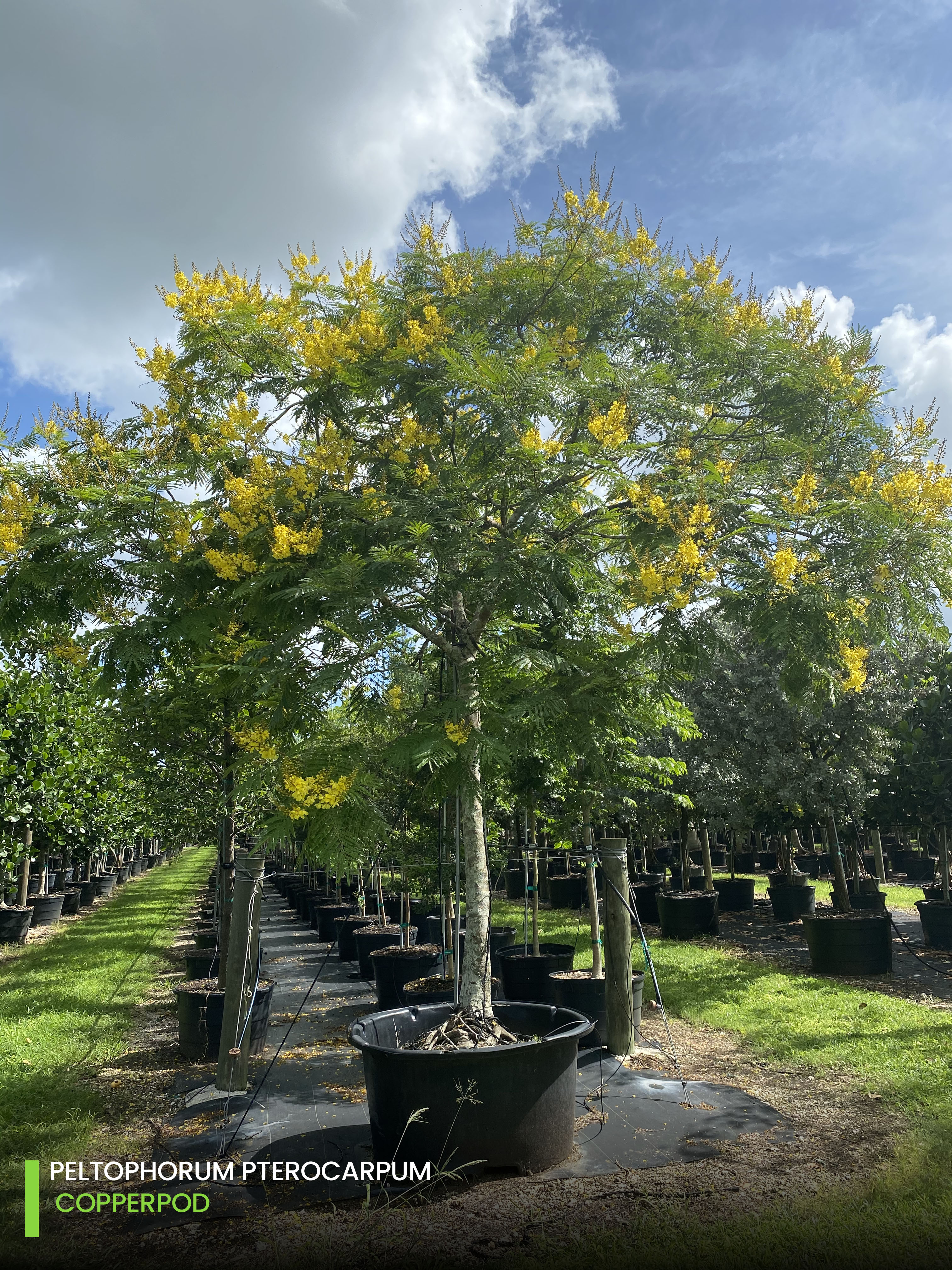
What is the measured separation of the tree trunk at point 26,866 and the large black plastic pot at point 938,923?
46.2ft

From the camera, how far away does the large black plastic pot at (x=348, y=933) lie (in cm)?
1166

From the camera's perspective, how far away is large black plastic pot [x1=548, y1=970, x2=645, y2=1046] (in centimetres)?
680

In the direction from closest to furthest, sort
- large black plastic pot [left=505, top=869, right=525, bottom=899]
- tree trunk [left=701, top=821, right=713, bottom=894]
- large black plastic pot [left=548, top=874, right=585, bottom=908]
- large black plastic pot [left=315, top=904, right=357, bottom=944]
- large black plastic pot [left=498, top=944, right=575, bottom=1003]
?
large black plastic pot [left=498, top=944, right=575, bottom=1003] < large black plastic pot [left=315, top=904, right=357, bottom=944] < tree trunk [left=701, top=821, right=713, bottom=894] < large black plastic pot [left=548, top=874, right=585, bottom=908] < large black plastic pot [left=505, top=869, right=525, bottom=899]

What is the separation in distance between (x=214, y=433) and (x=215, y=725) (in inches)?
148

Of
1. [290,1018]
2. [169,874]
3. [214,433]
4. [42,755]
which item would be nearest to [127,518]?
[214,433]

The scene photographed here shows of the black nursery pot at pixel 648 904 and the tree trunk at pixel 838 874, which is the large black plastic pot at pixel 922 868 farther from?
the tree trunk at pixel 838 874

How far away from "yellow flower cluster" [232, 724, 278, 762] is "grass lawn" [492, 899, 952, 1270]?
2865 mm

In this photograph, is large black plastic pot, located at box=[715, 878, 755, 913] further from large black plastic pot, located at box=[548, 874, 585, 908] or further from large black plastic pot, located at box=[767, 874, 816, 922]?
large black plastic pot, located at box=[548, 874, 585, 908]

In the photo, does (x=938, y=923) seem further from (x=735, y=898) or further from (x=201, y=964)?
(x=201, y=964)

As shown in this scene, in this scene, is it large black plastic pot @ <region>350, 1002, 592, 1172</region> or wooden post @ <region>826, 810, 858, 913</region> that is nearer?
large black plastic pot @ <region>350, 1002, 592, 1172</region>

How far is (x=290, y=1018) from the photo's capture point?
855cm

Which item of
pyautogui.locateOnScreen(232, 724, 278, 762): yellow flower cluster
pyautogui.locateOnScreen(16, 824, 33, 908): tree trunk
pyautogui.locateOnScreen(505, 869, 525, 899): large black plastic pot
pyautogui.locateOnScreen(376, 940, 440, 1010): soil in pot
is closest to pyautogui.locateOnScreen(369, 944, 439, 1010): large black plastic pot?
pyautogui.locateOnScreen(376, 940, 440, 1010): soil in pot

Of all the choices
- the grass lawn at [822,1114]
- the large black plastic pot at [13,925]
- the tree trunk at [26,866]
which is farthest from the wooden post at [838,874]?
the large black plastic pot at [13,925]

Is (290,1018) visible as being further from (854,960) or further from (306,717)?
(854,960)
